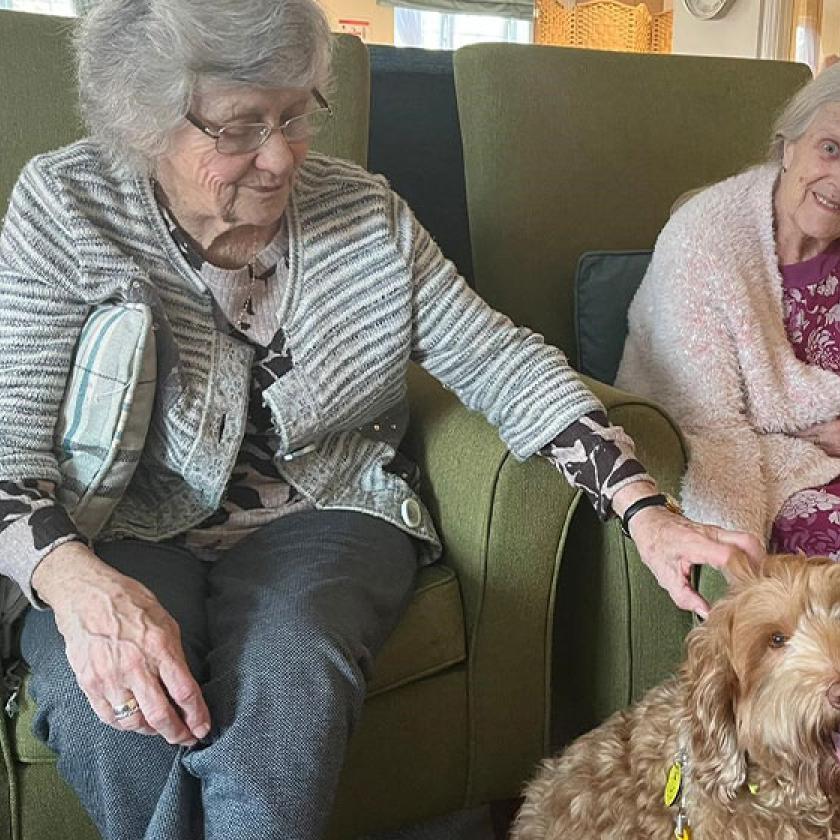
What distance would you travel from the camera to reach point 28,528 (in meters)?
1.15

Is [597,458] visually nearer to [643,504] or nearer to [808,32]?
[643,504]

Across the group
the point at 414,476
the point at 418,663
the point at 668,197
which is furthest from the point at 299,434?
the point at 668,197

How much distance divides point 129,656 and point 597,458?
64cm

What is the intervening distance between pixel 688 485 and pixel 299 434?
57 cm

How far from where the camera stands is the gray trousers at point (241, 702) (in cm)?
103

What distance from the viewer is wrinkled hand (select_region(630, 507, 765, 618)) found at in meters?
1.15

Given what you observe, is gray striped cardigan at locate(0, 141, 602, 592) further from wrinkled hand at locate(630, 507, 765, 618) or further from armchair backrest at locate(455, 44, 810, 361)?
armchair backrest at locate(455, 44, 810, 361)

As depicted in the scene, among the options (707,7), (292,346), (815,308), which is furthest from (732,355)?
(707,7)

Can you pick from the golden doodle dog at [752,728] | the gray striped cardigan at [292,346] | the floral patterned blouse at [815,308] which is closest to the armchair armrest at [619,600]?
the gray striped cardigan at [292,346]

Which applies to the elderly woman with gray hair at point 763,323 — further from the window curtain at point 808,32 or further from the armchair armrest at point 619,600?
the window curtain at point 808,32

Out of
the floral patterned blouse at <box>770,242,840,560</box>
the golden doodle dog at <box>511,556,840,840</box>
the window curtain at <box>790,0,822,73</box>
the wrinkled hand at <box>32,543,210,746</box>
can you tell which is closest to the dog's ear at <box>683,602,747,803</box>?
the golden doodle dog at <box>511,556,840,840</box>

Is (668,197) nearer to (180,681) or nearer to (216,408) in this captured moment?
(216,408)

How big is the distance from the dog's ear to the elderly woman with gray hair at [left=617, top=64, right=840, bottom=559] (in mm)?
523

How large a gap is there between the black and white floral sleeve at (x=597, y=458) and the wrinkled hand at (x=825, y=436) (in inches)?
18.1
